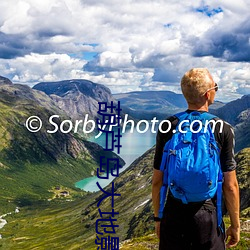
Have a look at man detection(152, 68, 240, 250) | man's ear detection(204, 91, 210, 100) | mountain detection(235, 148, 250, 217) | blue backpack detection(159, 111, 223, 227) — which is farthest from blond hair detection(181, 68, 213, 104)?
mountain detection(235, 148, 250, 217)

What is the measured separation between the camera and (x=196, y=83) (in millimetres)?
11477

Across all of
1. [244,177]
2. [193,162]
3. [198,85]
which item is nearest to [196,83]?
[198,85]

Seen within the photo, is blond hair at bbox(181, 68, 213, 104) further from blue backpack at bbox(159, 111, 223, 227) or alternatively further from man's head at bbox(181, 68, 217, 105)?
blue backpack at bbox(159, 111, 223, 227)

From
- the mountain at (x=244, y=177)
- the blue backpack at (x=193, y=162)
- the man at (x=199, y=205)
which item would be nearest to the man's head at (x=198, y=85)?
the man at (x=199, y=205)

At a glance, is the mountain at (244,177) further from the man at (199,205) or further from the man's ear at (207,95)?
the man's ear at (207,95)

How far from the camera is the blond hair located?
1150cm

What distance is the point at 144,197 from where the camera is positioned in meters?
188

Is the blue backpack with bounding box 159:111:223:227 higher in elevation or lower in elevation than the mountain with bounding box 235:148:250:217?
higher

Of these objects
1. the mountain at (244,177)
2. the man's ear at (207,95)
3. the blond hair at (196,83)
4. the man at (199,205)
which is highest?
the blond hair at (196,83)

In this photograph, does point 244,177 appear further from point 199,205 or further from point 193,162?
point 193,162

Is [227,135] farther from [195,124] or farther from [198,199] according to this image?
[198,199]

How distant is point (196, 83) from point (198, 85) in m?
0.09

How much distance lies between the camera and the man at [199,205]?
37.1ft

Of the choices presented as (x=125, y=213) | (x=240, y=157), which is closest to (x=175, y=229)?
(x=240, y=157)
